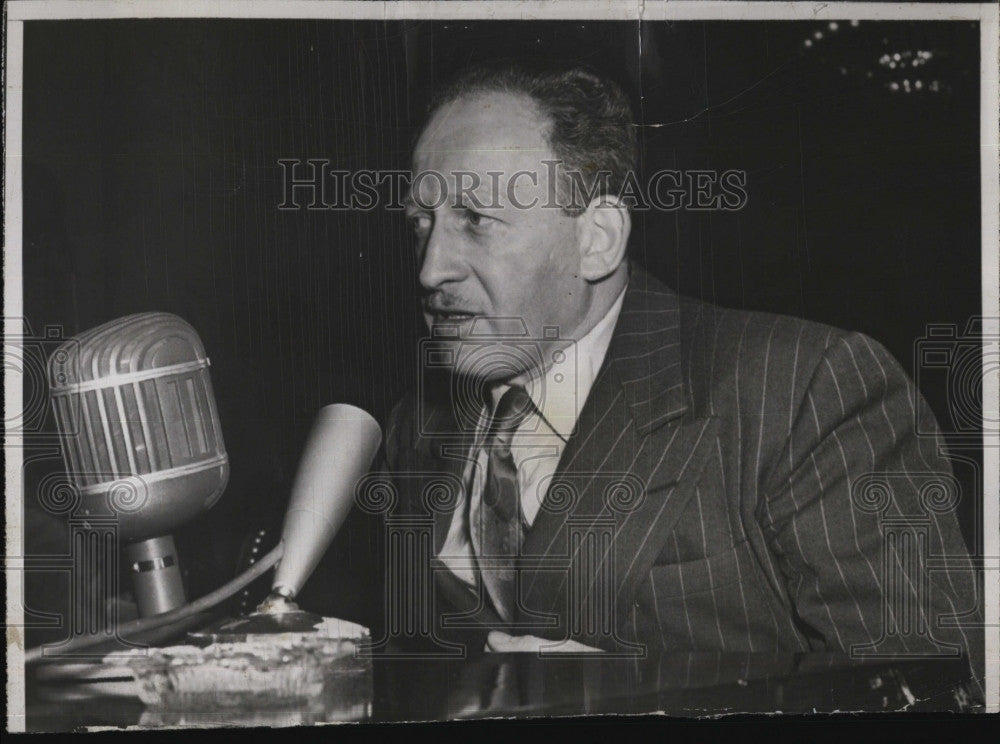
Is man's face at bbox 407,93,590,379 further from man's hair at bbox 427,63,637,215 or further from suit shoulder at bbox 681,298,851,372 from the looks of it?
suit shoulder at bbox 681,298,851,372

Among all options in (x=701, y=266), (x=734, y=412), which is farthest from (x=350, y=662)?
(x=701, y=266)

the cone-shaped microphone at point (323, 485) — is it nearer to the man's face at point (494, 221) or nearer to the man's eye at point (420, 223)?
the man's face at point (494, 221)

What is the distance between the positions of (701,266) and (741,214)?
0.20 metres

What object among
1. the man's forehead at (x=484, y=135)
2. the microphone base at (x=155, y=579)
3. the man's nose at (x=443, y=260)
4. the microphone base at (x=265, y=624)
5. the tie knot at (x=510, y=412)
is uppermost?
the man's forehead at (x=484, y=135)

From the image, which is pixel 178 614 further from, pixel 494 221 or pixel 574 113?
pixel 574 113

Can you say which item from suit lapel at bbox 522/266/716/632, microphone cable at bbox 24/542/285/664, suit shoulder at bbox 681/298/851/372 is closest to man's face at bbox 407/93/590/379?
suit lapel at bbox 522/266/716/632

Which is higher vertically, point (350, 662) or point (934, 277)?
point (934, 277)

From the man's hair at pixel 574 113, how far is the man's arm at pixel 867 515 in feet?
2.73

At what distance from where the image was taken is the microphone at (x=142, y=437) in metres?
2.80

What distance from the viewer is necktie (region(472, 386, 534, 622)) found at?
2822 mm

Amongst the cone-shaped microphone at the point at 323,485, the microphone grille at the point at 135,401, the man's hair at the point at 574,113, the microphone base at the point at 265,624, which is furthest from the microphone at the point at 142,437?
the man's hair at the point at 574,113

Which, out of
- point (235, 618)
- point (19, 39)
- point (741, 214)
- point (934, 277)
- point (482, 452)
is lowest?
point (235, 618)

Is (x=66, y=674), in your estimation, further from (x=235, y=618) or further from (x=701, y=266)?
(x=701, y=266)

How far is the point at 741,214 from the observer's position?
287 cm
